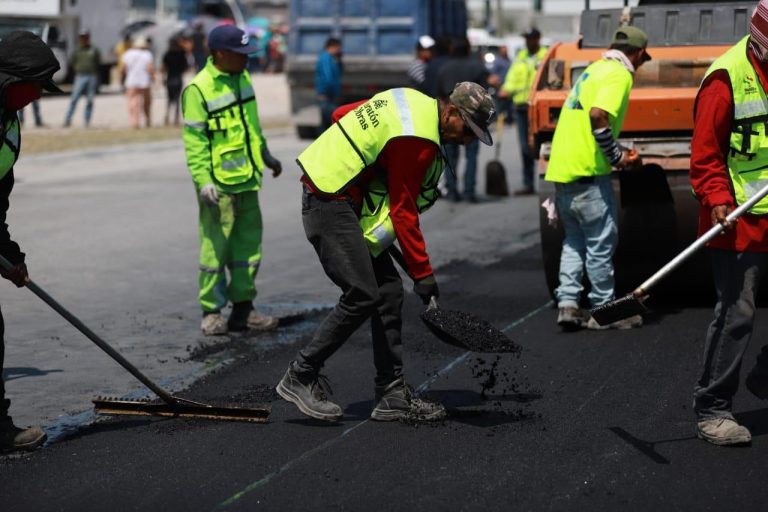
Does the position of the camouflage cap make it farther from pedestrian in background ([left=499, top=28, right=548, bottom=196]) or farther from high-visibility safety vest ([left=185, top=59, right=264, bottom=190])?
pedestrian in background ([left=499, top=28, right=548, bottom=196])

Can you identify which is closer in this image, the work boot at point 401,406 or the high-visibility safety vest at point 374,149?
the high-visibility safety vest at point 374,149

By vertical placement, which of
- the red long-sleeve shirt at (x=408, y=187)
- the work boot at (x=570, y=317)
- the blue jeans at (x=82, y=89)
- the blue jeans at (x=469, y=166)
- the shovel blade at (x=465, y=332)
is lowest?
the blue jeans at (x=82, y=89)

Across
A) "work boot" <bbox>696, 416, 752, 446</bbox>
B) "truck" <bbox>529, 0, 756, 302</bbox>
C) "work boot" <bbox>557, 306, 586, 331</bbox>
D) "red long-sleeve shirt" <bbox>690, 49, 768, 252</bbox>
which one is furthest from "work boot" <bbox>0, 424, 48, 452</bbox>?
"truck" <bbox>529, 0, 756, 302</bbox>

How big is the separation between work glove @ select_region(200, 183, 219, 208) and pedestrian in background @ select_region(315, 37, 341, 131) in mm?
12351

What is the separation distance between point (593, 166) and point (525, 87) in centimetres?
854

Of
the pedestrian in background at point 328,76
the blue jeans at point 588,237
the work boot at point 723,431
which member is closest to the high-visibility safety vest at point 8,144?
the work boot at point 723,431

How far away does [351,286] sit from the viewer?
6105 mm

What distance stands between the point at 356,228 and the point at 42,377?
227 centimetres

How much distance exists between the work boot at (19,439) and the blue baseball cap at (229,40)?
3.07 metres

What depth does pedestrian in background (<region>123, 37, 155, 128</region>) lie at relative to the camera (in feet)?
84.2

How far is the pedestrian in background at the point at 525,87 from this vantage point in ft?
53.6

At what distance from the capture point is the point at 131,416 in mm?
6461

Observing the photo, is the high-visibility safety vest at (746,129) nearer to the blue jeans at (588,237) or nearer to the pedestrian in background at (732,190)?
the pedestrian in background at (732,190)

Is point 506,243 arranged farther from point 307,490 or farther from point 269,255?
point 307,490
